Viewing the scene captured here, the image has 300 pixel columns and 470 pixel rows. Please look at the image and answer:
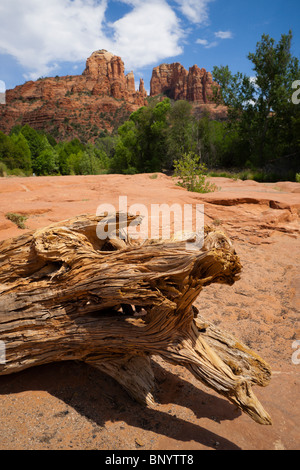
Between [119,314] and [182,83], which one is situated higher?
[182,83]

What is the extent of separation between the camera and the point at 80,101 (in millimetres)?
97625

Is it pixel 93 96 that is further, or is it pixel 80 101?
pixel 93 96

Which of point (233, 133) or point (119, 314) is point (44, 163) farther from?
point (119, 314)

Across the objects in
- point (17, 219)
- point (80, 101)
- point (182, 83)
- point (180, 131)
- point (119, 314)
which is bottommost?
point (119, 314)

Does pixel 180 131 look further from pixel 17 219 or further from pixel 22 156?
pixel 17 219

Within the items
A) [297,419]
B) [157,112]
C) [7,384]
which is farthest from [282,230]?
[157,112]

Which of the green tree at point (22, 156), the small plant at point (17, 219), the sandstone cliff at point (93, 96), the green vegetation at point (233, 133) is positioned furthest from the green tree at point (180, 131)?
the sandstone cliff at point (93, 96)

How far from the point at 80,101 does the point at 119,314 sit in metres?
108

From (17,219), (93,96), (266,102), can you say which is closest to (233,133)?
(266,102)

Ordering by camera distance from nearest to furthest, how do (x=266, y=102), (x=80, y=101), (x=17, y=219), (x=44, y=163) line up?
(x=17, y=219), (x=266, y=102), (x=44, y=163), (x=80, y=101)

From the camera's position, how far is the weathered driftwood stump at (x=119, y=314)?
86.0 inches

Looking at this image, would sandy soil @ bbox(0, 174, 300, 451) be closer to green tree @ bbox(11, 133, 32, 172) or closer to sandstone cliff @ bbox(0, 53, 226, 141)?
green tree @ bbox(11, 133, 32, 172)

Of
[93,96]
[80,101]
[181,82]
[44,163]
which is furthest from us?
[181,82]
